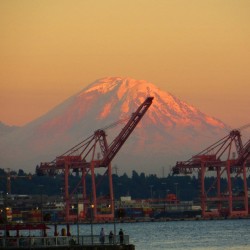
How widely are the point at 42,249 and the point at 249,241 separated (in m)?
55.6

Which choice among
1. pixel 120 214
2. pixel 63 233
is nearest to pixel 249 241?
pixel 120 214

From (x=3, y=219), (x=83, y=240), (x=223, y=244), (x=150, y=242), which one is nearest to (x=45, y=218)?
(x=3, y=219)

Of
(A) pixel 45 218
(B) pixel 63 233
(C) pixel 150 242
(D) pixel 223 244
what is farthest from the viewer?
(C) pixel 150 242

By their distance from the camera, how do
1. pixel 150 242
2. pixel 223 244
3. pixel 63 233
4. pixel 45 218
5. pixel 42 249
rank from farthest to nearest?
1. pixel 150 242
2. pixel 223 244
3. pixel 45 218
4. pixel 63 233
5. pixel 42 249

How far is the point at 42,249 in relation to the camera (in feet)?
308

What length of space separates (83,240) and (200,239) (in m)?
61.2

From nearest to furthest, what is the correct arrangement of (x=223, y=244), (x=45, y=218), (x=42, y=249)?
(x=42, y=249)
(x=45, y=218)
(x=223, y=244)

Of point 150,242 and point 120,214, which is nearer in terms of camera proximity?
point 120,214

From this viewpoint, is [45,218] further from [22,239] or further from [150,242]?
[150,242]

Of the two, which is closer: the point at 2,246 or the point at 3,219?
the point at 2,246

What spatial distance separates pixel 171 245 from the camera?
475ft

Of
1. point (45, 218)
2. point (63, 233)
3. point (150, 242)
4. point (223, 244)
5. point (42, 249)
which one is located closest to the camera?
point (42, 249)

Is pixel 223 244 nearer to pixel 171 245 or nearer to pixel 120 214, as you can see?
pixel 171 245

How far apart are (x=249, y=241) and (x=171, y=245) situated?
25.3ft
